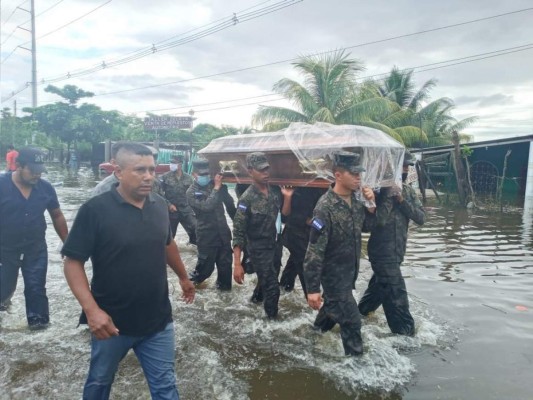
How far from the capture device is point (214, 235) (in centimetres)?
549

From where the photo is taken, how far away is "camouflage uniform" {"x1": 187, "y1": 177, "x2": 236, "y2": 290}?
17.9 feet

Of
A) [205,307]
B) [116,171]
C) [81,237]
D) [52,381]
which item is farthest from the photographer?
[205,307]

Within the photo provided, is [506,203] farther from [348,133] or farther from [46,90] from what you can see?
[46,90]

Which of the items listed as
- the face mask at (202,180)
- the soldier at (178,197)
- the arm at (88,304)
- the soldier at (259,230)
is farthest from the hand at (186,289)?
the soldier at (178,197)

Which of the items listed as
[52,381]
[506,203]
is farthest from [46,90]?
[52,381]

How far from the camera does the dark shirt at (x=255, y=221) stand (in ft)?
14.3

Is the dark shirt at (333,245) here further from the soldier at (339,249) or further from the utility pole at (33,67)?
the utility pole at (33,67)

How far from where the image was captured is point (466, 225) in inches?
424

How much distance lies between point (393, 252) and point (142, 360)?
247 cm

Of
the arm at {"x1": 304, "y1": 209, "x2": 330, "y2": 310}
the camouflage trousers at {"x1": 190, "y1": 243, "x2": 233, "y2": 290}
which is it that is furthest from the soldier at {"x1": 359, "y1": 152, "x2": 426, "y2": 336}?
the camouflage trousers at {"x1": 190, "y1": 243, "x2": 233, "y2": 290}

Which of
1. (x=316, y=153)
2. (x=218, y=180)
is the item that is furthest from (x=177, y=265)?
(x=218, y=180)

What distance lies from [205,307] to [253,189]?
5.41 ft

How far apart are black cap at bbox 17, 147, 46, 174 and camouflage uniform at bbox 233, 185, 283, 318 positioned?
6.41 ft

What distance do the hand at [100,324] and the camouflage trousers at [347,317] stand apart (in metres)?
1.83
